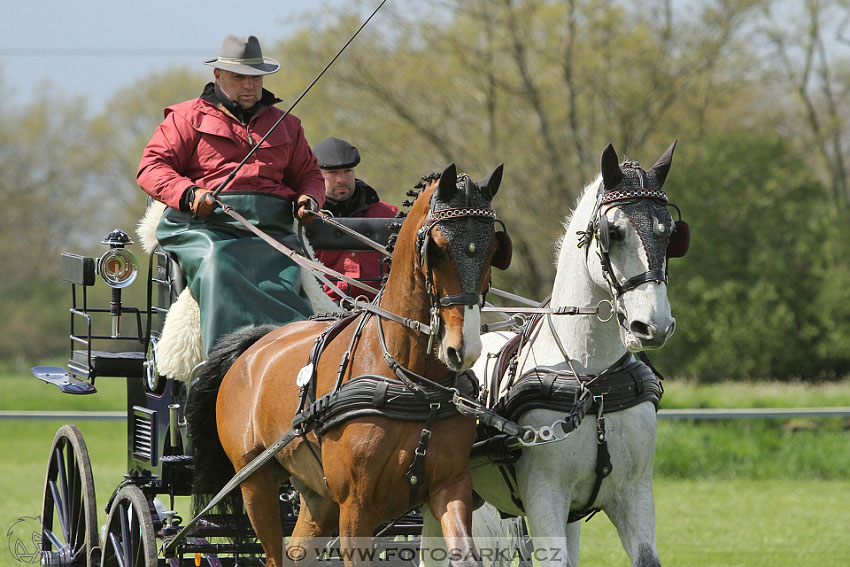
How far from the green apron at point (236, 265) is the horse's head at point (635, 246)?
4.85ft

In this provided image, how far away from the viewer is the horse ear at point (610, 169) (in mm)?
3750

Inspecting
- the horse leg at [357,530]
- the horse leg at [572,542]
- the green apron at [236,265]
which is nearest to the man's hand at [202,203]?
the green apron at [236,265]

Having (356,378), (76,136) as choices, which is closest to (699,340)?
(356,378)

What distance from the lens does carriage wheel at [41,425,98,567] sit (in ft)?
17.4

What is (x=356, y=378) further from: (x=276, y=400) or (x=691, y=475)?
(x=691, y=475)

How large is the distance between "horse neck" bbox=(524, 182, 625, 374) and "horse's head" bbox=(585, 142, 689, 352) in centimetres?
9

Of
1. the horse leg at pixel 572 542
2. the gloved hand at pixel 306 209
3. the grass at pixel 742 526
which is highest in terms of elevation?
the gloved hand at pixel 306 209

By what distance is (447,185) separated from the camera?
340 centimetres

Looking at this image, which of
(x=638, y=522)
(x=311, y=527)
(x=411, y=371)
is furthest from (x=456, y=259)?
(x=311, y=527)

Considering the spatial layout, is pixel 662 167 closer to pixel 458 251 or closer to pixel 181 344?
pixel 458 251

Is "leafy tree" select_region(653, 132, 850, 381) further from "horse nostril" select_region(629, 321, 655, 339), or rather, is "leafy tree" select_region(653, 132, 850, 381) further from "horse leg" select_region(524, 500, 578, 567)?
"horse nostril" select_region(629, 321, 655, 339)

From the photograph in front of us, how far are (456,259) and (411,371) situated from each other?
17.8 inches

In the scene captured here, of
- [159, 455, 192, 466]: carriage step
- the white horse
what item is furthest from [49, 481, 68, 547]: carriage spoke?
the white horse

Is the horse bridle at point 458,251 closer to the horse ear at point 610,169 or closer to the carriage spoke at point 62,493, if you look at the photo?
the horse ear at point 610,169
